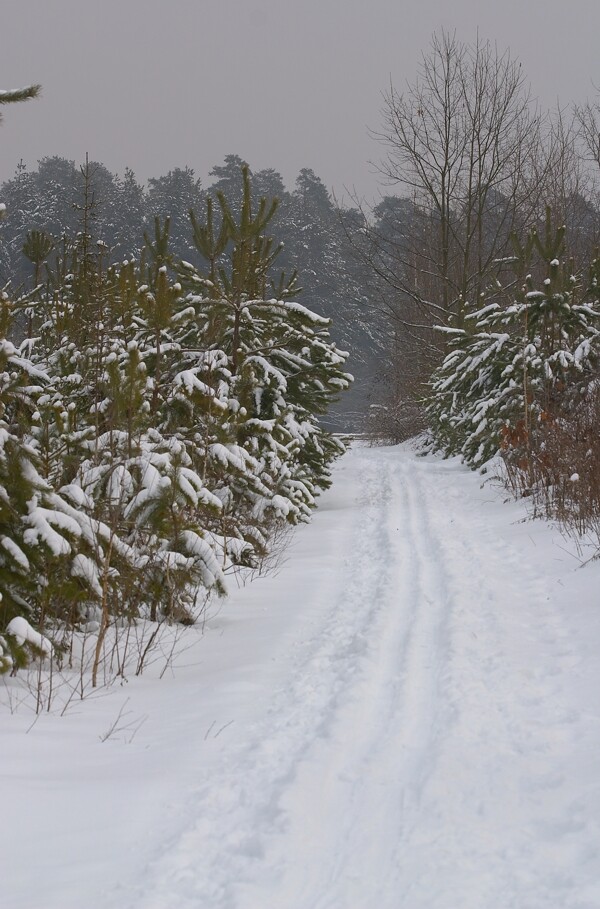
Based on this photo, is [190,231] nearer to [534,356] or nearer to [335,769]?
[534,356]

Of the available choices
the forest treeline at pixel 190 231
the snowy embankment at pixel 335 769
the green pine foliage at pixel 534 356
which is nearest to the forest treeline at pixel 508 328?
the green pine foliage at pixel 534 356

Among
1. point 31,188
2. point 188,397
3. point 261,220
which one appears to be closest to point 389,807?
point 188,397

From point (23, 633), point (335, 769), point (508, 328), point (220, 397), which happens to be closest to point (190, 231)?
point (508, 328)

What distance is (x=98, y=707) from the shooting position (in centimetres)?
418

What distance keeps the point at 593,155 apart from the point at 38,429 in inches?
1052

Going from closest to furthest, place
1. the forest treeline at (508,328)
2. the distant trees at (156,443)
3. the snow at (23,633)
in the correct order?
the snow at (23,633) → the distant trees at (156,443) → the forest treeline at (508,328)

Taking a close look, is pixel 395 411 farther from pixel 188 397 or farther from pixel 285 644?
pixel 285 644

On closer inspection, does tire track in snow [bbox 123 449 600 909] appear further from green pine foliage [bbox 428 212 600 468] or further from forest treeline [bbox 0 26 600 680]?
green pine foliage [bbox 428 212 600 468]

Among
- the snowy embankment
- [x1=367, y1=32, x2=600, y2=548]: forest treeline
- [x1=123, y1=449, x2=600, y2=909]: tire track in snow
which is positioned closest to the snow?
the snowy embankment

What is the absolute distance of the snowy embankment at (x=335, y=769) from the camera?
8.48ft

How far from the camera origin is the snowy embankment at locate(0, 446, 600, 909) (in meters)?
2.59

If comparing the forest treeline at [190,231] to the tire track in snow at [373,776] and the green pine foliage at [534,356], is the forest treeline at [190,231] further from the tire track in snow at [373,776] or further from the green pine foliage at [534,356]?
the tire track in snow at [373,776]

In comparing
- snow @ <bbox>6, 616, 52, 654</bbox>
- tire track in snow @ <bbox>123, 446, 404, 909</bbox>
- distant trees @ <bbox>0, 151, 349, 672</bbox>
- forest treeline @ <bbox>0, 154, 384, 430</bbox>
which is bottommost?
tire track in snow @ <bbox>123, 446, 404, 909</bbox>

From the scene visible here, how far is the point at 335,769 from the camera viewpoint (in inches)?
133
